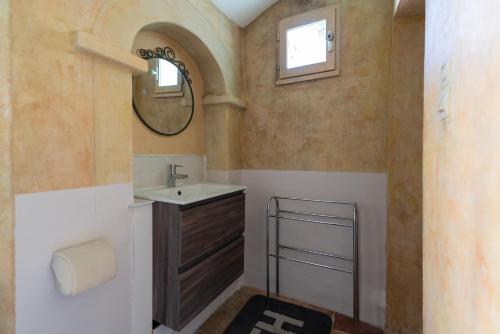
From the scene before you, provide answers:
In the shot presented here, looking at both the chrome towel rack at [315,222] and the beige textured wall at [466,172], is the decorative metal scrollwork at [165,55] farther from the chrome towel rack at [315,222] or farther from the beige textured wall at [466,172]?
the beige textured wall at [466,172]

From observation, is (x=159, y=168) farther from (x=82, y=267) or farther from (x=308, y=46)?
(x=308, y=46)

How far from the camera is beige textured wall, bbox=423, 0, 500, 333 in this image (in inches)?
13.8

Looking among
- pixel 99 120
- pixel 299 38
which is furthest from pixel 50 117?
pixel 299 38

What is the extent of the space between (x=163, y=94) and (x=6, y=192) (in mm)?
1121

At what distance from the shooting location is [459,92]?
483mm

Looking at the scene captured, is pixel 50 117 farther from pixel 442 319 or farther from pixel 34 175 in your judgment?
pixel 442 319

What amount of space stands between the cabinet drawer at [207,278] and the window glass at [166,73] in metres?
1.32

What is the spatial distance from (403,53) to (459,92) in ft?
4.29

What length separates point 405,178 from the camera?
1518 mm

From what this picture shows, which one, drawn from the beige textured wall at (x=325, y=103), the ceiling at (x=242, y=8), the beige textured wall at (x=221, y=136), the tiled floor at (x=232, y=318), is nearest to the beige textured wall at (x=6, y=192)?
the tiled floor at (x=232, y=318)

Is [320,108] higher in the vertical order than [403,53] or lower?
lower

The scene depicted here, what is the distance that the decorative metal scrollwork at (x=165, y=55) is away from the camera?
5.06 ft

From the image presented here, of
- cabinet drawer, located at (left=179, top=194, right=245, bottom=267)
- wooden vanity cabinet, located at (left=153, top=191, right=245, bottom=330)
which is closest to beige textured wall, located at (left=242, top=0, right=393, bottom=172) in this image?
cabinet drawer, located at (left=179, top=194, right=245, bottom=267)

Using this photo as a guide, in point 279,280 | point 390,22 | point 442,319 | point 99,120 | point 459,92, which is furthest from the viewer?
point 279,280
